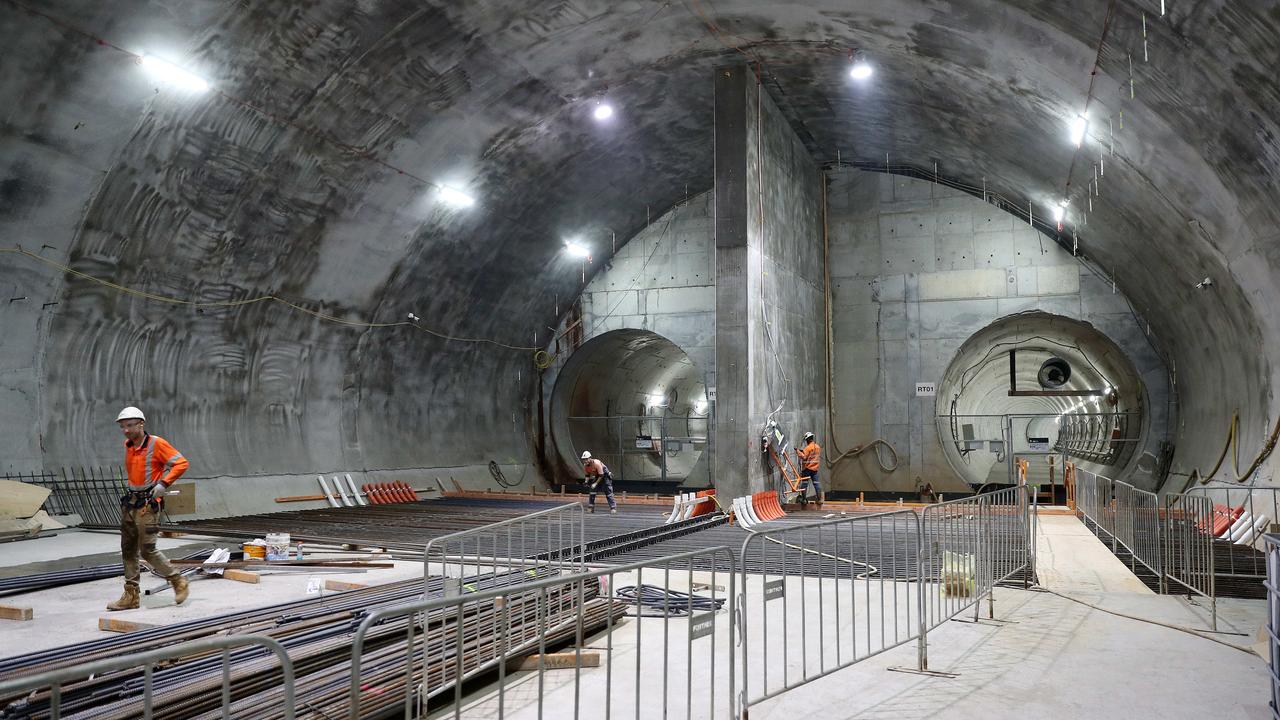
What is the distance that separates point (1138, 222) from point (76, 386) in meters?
17.3

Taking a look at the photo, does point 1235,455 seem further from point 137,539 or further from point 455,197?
point 137,539

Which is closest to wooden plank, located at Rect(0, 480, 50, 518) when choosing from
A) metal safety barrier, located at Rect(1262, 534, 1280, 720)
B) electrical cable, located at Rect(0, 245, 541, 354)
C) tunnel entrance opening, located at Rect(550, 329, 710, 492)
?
electrical cable, located at Rect(0, 245, 541, 354)

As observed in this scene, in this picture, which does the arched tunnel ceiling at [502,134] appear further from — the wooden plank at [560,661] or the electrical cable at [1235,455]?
the wooden plank at [560,661]

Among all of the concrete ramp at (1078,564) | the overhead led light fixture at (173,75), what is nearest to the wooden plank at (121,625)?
the overhead led light fixture at (173,75)

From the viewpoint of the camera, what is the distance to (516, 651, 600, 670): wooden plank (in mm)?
6582

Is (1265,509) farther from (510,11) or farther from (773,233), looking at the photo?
(510,11)

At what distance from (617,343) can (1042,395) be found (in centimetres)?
1174

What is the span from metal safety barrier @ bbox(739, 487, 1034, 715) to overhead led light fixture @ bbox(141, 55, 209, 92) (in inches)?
399

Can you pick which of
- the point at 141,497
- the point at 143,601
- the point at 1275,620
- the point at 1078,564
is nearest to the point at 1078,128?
the point at 1078,564

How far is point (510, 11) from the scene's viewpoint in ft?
48.4

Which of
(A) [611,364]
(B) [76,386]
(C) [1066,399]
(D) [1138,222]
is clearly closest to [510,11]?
(B) [76,386]

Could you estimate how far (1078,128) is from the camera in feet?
46.1

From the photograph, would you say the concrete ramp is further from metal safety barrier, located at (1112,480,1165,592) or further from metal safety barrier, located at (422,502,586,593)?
metal safety barrier, located at (422,502,586,593)

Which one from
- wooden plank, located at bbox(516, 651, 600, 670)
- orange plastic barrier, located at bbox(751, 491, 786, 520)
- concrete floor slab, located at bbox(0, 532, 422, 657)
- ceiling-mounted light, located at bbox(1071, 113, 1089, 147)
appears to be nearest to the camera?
wooden plank, located at bbox(516, 651, 600, 670)
